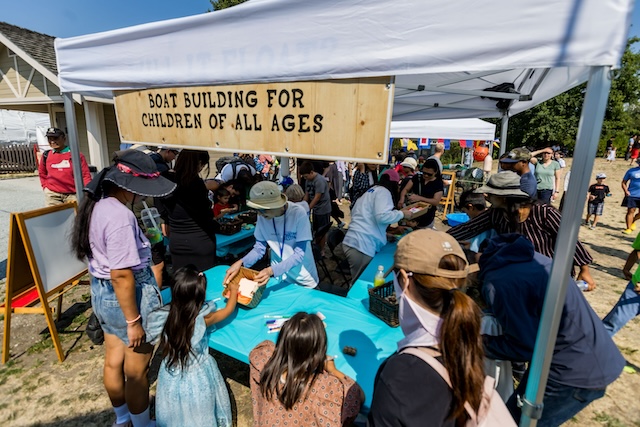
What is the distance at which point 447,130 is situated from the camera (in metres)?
7.98

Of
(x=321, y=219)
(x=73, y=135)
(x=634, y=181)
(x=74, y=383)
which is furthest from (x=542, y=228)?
(x=634, y=181)

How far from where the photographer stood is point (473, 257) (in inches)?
99.7

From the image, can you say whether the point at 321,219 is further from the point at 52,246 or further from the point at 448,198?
the point at 448,198

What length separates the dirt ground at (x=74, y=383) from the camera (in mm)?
2627

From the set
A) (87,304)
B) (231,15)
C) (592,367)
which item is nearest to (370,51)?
(231,15)

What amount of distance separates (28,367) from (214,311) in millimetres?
2255

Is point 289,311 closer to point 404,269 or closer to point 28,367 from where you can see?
point 404,269

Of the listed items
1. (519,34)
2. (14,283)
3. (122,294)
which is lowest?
(14,283)

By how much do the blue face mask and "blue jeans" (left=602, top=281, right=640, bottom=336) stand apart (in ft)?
10.2

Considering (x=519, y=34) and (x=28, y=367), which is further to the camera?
(x=28, y=367)

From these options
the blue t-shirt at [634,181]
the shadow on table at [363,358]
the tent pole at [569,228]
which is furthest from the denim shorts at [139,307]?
the blue t-shirt at [634,181]

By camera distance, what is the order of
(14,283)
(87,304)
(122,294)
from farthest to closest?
(87,304), (14,283), (122,294)

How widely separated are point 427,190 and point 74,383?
197 inches

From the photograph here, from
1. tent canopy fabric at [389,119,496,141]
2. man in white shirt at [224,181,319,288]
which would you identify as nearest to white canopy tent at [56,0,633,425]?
man in white shirt at [224,181,319,288]
